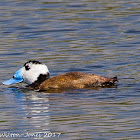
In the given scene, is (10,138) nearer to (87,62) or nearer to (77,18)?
(87,62)

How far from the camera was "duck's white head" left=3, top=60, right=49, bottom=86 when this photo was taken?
41.0ft

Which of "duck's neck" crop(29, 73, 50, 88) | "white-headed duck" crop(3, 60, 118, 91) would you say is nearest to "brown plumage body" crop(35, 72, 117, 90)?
"white-headed duck" crop(3, 60, 118, 91)

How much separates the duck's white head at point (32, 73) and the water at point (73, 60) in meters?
0.26

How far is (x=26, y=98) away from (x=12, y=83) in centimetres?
96

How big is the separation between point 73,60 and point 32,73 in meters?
1.67

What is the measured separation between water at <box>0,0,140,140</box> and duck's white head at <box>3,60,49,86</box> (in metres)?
0.26

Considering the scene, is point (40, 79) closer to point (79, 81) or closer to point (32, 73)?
point (32, 73)

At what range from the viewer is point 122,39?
1579cm

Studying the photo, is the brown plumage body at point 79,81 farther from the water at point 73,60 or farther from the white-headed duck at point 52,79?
the water at point 73,60

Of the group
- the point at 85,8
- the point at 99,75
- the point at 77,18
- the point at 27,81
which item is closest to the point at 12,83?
the point at 27,81

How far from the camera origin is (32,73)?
12555mm

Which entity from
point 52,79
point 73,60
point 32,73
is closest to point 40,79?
point 32,73

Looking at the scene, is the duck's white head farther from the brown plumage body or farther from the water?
the brown plumage body

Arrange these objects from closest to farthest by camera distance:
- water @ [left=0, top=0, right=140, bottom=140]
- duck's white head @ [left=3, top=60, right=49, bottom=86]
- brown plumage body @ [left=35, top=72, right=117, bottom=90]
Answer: water @ [left=0, top=0, right=140, bottom=140]
brown plumage body @ [left=35, top=72, right=117, bottom=90]
duck's white head @ [left=3, top=60, right=49, bottom=86]
